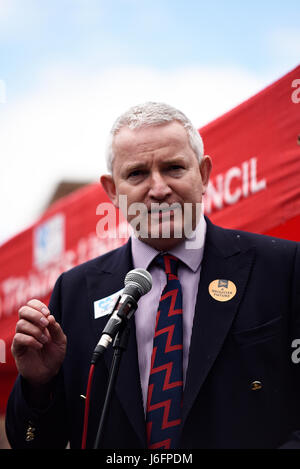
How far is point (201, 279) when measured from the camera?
6.45ft

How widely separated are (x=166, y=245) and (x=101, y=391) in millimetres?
604

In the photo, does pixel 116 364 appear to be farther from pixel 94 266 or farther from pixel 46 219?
pixel 46 219

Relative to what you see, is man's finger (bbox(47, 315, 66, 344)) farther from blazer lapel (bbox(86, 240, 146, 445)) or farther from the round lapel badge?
the round lapel badge

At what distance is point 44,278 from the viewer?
4.52 metres

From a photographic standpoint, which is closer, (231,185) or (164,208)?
(164,208)

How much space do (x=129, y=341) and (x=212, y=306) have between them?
0.33 m

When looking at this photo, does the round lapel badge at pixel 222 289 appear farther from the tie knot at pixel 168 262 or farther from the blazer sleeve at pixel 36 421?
the blazer sleeve at pixel 36 421

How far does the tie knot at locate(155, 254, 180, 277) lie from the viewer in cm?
199

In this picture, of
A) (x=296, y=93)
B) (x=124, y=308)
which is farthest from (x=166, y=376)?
(x=296, y=93)

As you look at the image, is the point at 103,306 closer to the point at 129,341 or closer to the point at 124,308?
the point at 129,341

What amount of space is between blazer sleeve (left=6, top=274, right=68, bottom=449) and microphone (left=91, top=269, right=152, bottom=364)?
59cm
